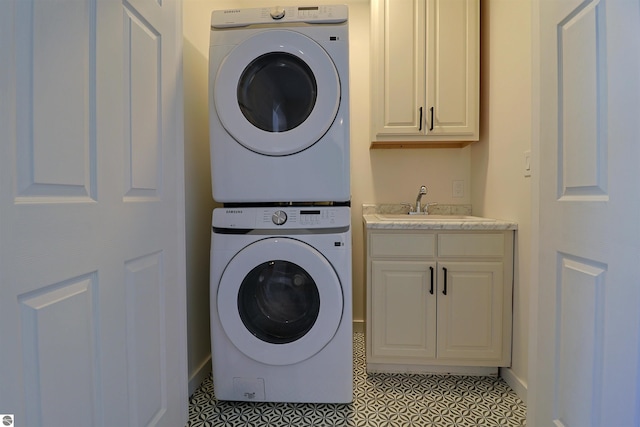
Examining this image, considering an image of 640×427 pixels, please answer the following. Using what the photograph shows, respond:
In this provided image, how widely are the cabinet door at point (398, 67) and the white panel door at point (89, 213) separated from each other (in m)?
1.14

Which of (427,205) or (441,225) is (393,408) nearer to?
(441,225)

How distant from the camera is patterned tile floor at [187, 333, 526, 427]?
129cm

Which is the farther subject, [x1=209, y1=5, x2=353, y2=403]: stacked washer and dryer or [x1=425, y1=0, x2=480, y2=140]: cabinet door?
[x1=425, y1=0, x2=480, y2=140]: cabinet door

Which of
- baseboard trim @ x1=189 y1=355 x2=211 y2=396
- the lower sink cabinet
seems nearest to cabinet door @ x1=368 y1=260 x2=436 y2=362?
the lower sink cabinet

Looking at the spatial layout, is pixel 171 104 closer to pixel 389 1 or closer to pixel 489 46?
pixel 389 1

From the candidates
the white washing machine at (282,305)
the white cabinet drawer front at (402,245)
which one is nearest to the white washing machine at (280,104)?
the white washing machine at (282,305)

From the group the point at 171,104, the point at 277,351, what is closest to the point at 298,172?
the point at 171,104

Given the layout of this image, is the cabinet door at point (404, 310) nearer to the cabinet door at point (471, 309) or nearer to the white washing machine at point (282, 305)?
the cabinet door at point (471, 309)

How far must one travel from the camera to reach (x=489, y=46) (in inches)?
69.2

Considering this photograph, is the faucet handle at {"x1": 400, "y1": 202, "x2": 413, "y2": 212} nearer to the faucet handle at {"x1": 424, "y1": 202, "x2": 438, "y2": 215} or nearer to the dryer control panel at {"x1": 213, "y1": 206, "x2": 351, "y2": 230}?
the faucet handle at {"x1": 424, "y1": 202, "x2": 438, "y2": 215}

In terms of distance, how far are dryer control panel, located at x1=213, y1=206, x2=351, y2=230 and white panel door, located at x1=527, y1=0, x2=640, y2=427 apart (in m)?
0.73

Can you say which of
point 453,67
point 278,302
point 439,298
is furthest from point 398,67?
point 278,302

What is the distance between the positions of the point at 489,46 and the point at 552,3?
919mm

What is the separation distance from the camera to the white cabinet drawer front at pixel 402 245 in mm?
1551
